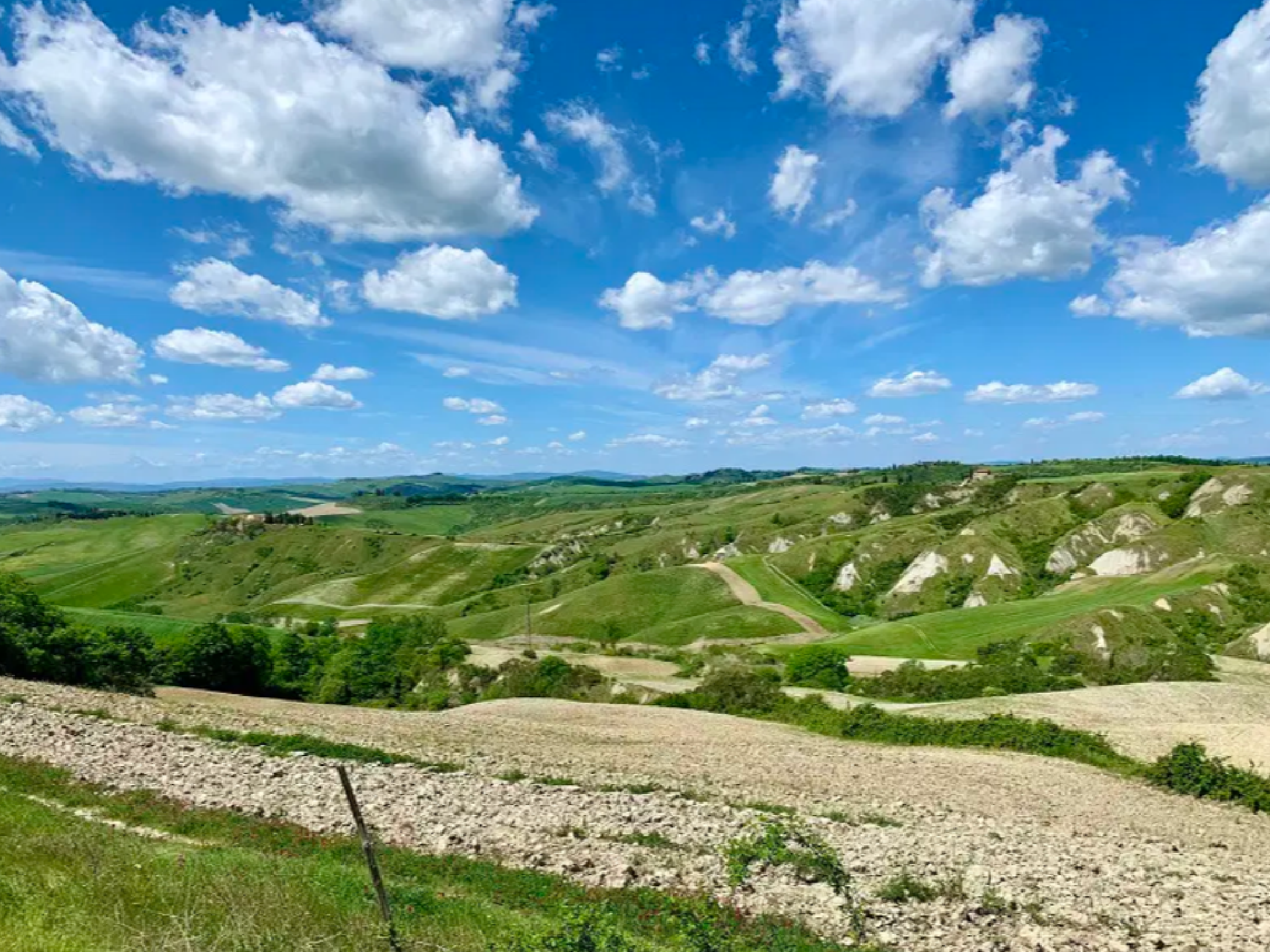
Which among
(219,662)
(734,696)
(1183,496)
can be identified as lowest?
(734,696)

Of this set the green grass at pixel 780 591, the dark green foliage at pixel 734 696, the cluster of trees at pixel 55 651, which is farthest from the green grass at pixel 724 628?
the cluster of trees at pixel 55 651

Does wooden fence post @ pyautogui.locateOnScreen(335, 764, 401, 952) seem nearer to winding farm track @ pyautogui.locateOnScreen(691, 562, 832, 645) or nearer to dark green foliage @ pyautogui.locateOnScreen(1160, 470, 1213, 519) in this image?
winding farm track @ pyautogui.locateOnScreen(691, 562, 832, 645)

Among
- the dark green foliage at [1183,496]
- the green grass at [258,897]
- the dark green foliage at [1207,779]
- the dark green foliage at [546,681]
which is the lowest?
the dark green foliage at [546,681]

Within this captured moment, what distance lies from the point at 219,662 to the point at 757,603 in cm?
7958

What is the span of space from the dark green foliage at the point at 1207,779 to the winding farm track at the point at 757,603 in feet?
225

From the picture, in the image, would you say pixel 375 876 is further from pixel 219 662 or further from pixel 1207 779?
pixel 219 662

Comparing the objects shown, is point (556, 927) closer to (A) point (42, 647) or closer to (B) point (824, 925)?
(B) point (824, 925)

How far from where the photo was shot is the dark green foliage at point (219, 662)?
7288 centimetres

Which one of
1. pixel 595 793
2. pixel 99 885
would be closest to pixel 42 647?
pixel 595 793

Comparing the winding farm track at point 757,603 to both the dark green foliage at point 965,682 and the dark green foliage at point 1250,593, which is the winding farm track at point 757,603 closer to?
the dark green foliage at point 965,682

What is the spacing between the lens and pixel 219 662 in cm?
7550

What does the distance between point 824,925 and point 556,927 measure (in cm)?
809

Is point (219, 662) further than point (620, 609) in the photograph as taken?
No

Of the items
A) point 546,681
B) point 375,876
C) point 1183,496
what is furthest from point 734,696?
point 1183,496
